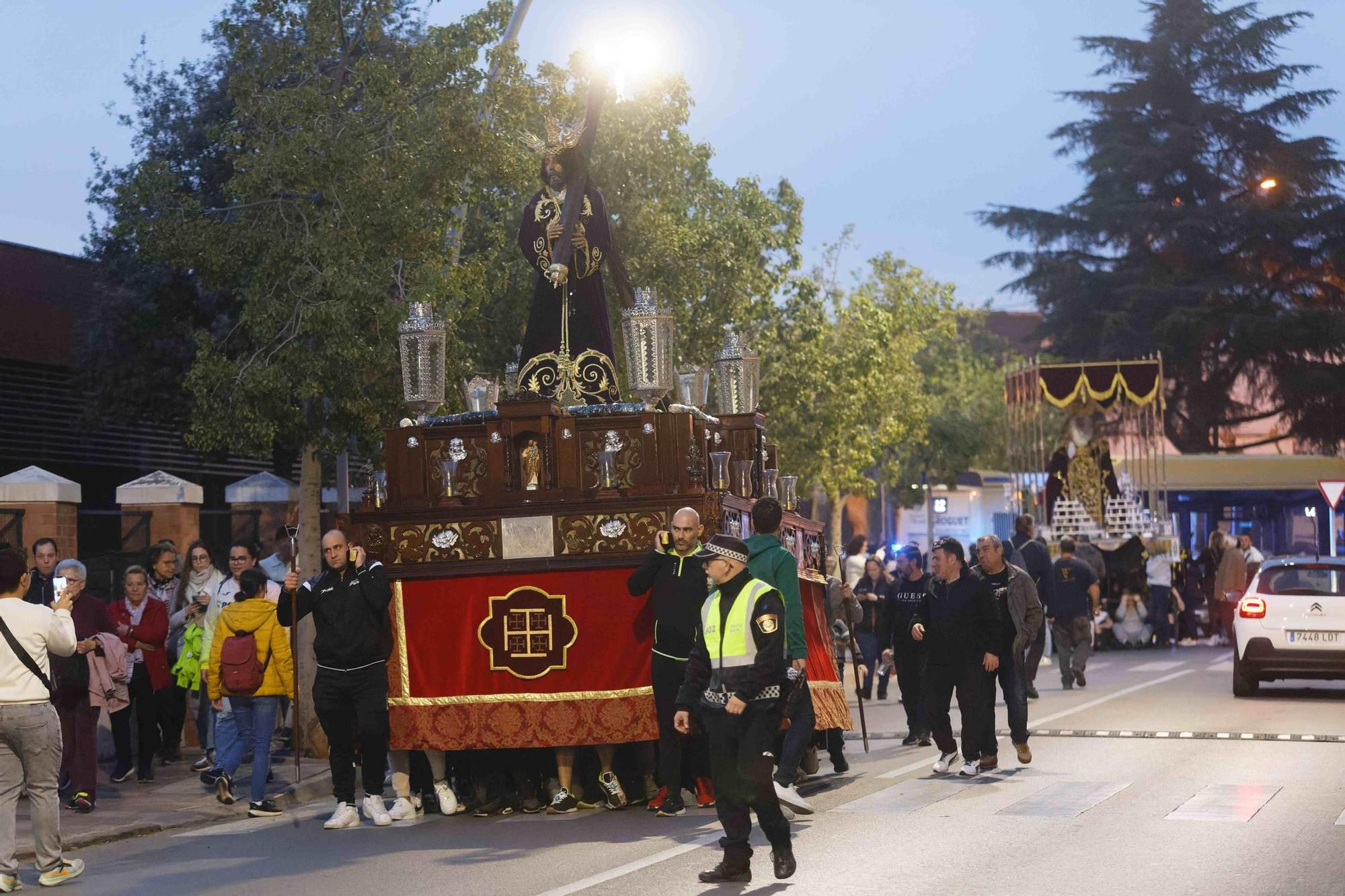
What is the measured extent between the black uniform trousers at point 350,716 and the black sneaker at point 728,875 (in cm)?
330

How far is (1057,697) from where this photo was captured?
21078mm

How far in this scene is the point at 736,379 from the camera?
1532 cm

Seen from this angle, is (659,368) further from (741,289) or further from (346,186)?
(741,289)

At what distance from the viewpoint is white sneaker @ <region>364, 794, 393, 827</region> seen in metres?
11.8

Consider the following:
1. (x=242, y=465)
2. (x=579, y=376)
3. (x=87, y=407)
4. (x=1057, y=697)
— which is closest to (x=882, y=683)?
(x=1057, y=697)

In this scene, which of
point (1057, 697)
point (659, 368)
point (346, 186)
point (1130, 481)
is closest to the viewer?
point (659, 368)

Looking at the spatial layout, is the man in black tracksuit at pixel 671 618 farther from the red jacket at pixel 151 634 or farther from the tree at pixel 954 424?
the tree at pixel 954 424

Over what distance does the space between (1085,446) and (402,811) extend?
27856 millimetres

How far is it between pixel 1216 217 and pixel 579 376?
151ft

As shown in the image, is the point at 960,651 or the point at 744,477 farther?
the point at 744,477

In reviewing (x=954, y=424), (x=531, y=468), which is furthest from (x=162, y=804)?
(x=954, y=424)

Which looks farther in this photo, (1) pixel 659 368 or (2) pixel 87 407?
(2) pixel 87 407

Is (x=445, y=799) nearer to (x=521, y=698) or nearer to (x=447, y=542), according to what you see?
(x=521, y=698)

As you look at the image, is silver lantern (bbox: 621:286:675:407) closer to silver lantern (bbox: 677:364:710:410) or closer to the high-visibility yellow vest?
silver lantern (bbox: 677:364:710:410)
